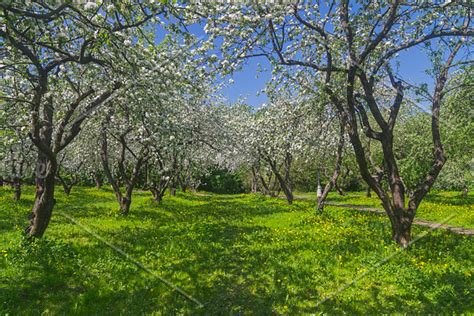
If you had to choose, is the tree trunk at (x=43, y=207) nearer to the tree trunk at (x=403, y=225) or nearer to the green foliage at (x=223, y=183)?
the tree trunk at (x=403, y=225)

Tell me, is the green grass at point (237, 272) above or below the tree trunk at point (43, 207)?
below

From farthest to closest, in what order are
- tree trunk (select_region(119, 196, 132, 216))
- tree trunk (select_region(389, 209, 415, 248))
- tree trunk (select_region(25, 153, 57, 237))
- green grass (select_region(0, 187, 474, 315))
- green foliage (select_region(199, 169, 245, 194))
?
green foliage (select_region(199, 169, 245, 194)) < tree trunk (select_region(119, 196, 132, 216)) < tree trunk (select_region(389, 209, 415, 248)) < tree trunk (select_region(25, 153, 57, 237)) < green grass (select_region(0, 187, 474, 315))

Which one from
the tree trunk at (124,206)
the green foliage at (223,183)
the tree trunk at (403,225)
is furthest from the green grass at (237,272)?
the green foliage at (223,183)

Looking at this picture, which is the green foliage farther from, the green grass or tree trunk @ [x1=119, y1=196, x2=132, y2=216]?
the green grass

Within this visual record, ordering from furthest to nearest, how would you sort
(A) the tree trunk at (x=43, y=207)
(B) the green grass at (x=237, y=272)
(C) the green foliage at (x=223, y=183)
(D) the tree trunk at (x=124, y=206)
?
1. (C) the green foliage at (x=223, y=183)
2. (D) the tree trunk at (x=124, y=206)
3. (A) the tree trunk at (x=43, y=207)
4. (B) the green grass at (x=237, y=272)

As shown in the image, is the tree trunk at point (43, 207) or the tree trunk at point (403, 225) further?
the tree trunk at point (403, 225)

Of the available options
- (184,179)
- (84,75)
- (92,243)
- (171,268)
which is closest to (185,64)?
(84,75)

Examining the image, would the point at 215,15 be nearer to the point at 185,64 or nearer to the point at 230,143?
the point at 185,64

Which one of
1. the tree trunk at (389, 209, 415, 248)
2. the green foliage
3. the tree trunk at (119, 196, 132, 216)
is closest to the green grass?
the tree trunk at (389, 209, 415, 248)

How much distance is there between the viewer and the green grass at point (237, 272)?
7.35m

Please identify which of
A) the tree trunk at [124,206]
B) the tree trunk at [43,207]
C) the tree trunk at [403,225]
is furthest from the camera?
the tree trunk at [124,206]

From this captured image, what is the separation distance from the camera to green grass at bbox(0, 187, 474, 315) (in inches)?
289

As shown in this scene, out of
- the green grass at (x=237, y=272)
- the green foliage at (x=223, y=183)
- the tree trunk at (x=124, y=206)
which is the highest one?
the green foliage at (x=223, y=183)

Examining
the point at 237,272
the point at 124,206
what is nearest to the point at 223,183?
the point at 124,206
